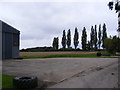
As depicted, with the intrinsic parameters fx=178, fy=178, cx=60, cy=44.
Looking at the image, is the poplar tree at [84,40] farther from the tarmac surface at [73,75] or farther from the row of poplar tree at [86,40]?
the tarmac surface at [73,75]

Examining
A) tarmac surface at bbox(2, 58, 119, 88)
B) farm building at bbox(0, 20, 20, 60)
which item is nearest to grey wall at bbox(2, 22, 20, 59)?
farm building at bbox(0, 20, 20, 60)

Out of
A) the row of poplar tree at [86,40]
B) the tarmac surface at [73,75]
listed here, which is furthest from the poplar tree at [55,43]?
the tarmac surface at [73,75]

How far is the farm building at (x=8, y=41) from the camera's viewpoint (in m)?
29.7

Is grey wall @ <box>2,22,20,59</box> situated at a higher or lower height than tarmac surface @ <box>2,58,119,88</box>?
higher

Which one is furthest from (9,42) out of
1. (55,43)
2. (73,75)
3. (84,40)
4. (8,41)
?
(55,43)

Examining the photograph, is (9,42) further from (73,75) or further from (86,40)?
(86,40)

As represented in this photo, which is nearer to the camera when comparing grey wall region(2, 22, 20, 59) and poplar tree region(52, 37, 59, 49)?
grey wall region(2, 22, 20, 59)

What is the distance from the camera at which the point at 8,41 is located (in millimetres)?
31016

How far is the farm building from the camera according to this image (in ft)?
97.3

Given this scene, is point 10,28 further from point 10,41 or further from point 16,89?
point 16,89

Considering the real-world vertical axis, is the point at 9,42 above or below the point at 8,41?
below

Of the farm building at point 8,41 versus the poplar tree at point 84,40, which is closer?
the farm building at point 8,41

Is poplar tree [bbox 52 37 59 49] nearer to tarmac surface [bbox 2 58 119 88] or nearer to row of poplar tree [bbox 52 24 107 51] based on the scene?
row of poplar tree [bbox 52 24 107 51]

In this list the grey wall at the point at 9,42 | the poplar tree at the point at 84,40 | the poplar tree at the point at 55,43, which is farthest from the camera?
the poplar tree at the point at 55,43
